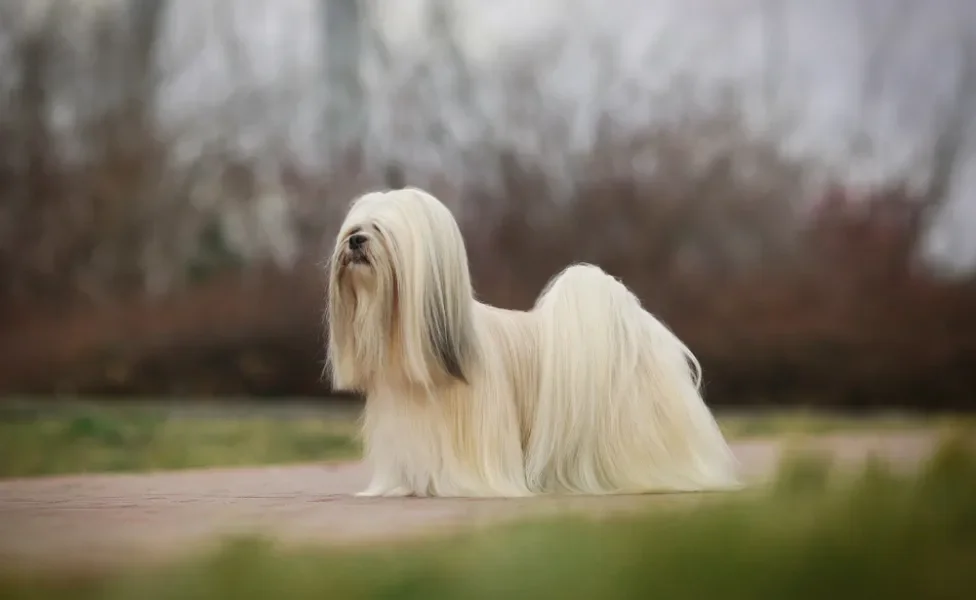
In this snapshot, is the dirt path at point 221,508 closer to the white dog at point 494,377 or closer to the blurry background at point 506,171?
the white dog at point 494,377

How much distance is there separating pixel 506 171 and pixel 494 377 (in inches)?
29.5

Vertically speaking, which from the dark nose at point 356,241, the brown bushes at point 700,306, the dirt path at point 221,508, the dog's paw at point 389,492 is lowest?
the dog's paw at point 389,492

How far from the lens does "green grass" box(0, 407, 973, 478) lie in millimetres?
3324

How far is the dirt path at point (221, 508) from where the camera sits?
2379 mm

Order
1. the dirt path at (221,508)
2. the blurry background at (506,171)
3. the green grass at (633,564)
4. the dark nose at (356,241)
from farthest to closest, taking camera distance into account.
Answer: the blurry background at (506,171), the dark nose at (356,241), the dirt path at (221,508), the green grass at (633,564)

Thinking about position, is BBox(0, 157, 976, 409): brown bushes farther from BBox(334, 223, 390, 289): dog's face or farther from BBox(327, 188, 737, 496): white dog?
BBox(334, 223, 390, 289): dog's face

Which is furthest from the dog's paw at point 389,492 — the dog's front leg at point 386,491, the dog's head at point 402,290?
the dog's head at point 402,290

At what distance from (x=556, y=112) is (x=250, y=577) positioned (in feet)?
6.75

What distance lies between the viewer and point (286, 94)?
140 inches

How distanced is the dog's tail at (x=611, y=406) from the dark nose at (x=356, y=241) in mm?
683

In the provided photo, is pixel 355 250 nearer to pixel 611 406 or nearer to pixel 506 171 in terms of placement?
pixel 506 171

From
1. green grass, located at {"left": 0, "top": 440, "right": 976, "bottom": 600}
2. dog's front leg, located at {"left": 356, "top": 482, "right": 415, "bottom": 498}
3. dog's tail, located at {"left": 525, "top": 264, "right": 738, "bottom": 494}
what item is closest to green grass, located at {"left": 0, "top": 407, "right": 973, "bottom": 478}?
dog's tail, located at {"left": 525, "top": 264, "right": 738, "bottom": 494}

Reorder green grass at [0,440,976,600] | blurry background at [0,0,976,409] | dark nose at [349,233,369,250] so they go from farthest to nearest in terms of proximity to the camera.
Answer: blurry background at [0,0,976,409], dark nose at [349,233,369,250], green grass at [0,440,976,600]

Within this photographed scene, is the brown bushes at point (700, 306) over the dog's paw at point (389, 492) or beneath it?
over
